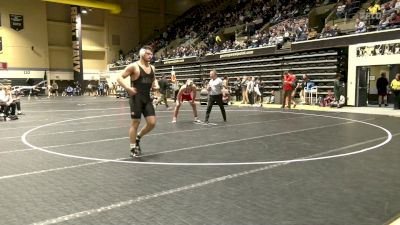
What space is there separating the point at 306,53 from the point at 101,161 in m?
16.7

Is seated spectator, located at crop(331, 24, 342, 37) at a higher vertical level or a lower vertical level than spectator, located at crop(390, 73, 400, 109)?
higher

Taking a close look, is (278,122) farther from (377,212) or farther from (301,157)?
(377,212)

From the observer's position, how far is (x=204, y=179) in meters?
4.89

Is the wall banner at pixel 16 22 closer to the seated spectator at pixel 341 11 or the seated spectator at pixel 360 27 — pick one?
the seated spectator at pixel 341 11

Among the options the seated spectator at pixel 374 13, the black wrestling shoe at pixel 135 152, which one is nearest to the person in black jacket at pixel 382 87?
the seated spectator at pixel 374 13

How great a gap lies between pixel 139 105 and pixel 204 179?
2057mm

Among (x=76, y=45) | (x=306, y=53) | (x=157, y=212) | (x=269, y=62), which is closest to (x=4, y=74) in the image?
(x=76, y=45)

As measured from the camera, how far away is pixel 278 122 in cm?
1156

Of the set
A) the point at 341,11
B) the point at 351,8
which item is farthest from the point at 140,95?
the point at 341,11

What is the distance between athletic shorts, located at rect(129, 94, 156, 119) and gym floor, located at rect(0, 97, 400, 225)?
769mm

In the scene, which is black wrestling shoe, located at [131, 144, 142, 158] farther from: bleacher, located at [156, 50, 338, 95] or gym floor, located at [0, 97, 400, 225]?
bleacher, located at [156, 50, 338, 95]

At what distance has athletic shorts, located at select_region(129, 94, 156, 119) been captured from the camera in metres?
6.29

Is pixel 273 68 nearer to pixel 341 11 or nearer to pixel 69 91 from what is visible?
pixel 341 11

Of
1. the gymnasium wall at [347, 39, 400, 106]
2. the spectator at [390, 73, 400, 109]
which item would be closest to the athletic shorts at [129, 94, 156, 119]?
the spectator at [390, 73, 400, 109]
